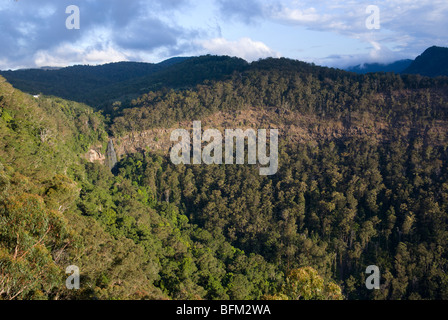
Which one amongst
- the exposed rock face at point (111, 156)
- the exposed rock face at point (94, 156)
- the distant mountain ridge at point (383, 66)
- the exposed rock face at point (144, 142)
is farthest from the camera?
the distant mountain ridge at point (383, 66)

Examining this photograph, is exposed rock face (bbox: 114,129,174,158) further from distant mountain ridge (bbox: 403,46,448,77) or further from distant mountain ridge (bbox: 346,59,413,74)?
distant mountain ridge (bbox: 346,59,413,74)

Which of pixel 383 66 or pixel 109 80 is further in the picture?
pixel 383 66

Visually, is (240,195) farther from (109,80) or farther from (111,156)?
(109,80)

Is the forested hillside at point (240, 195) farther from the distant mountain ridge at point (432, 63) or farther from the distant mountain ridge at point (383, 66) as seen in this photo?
the distant mountain ridge at point (383, 66)

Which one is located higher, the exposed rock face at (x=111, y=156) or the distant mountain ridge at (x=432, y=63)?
the distant mountain ridge at (x=432, y=63)

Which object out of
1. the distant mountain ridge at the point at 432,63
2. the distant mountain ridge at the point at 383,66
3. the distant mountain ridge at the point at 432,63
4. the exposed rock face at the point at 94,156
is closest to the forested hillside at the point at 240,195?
the exposed rock face at the point at 94,156

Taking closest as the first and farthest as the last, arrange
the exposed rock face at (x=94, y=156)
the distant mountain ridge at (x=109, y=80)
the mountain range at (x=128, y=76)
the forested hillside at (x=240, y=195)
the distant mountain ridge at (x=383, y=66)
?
the forested hillside at (x=240, y=195), the exposed rock face at (x=94, y=156), the mountain range at (x=128, y=76), the distant mountain ridge at (x=109, y=80), the distant mountain ridge at (x=383, y=66)

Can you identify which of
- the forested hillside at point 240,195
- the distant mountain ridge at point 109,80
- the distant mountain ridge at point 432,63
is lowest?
the forested hillside at point 240,195

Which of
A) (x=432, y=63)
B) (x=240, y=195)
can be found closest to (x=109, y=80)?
(x=240, y=195)
